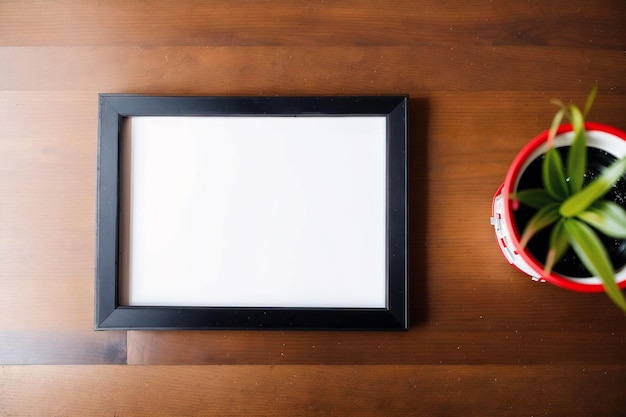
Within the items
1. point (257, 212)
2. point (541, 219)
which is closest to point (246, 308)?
point (257, 212)

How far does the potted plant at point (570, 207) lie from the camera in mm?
412

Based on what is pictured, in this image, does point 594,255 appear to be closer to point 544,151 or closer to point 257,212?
point 544,151

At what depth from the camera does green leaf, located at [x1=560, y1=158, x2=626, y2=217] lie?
0.40 metres

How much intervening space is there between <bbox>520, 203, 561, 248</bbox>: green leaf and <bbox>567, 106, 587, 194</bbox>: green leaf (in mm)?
26

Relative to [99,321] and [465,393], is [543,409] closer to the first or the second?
[465,393]

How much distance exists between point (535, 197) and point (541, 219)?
0.07 ft

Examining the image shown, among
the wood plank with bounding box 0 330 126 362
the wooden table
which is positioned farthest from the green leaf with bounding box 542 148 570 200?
the wood plank with bounding box 0 330 126 362

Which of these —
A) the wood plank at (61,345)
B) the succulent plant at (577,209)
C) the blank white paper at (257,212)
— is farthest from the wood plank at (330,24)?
the wood plank at (61,345)

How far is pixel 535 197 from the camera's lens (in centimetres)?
43

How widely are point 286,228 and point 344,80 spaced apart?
0.21 metres

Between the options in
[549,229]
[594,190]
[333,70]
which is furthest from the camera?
[333,70]

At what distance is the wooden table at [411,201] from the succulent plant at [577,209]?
0.16m

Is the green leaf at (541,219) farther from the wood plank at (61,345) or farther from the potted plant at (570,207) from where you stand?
the wood plank at (61,345)

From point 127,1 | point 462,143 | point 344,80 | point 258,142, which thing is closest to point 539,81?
point 462,143
